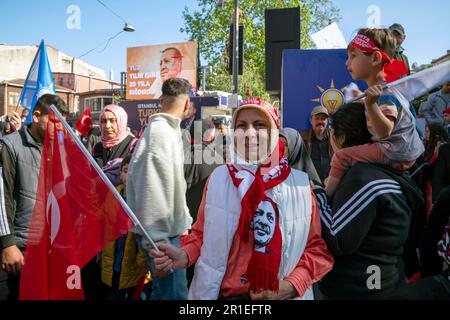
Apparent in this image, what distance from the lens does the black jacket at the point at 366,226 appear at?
1755 millimetres

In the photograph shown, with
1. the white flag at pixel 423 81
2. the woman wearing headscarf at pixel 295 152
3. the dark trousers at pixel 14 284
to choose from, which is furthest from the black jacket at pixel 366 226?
the dark trousers at pixel 14 284

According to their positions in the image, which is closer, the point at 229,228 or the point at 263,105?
the point at 229,228

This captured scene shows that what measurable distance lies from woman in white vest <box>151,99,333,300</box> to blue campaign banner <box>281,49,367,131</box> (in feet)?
8.52

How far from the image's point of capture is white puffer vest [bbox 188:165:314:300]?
1.68 meters

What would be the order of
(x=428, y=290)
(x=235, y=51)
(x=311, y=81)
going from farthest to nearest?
(x=235, y=51) < (x=311, y=81) < (x=428, y=290)

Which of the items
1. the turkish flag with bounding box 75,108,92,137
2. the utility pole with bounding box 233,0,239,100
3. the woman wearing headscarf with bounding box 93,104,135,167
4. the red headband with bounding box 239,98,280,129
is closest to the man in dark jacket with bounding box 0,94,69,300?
the woman wearing headscarf with bounding box 93,104,135,167

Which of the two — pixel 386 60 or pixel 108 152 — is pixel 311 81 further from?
pixel 108 152

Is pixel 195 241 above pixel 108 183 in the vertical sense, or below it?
below

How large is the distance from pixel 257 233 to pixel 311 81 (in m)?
3.02

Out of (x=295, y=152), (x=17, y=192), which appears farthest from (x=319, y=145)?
(x=17, y=192)

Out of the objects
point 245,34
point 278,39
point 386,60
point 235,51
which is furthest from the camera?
point 245,34

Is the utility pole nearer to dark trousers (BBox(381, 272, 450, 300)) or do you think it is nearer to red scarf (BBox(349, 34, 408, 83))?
red scarf (BBox(349, 34, 408, 83))

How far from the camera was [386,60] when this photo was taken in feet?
8.23
